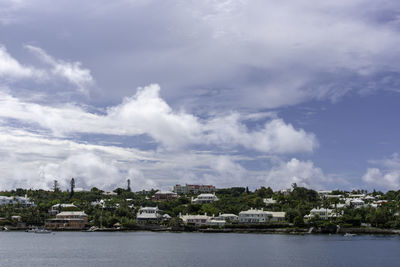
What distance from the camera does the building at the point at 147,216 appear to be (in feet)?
509

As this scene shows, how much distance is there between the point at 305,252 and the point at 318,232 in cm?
5140

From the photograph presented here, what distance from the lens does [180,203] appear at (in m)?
183

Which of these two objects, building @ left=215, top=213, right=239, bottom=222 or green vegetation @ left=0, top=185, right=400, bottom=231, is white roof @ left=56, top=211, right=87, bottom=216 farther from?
building @ left=215, top=213, right=239, bottom=222

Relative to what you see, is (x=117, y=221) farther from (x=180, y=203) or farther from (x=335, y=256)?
(x=335, y=256)

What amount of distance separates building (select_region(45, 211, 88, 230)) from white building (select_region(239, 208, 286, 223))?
5150 cm

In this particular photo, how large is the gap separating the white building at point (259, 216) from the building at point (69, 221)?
51503mm

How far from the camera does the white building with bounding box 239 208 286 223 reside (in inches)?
5753

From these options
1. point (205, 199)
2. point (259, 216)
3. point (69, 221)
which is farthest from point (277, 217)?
point (69, 221)

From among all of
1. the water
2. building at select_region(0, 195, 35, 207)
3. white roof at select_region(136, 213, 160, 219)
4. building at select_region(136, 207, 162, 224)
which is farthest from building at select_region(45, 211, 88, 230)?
the water

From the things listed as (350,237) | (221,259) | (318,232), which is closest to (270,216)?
(318,232)

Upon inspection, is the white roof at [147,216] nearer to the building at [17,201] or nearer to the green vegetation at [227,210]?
the green vegetation at [227,210]

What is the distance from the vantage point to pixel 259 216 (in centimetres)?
14738

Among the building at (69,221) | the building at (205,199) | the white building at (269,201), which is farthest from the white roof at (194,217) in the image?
the building at (205,199)

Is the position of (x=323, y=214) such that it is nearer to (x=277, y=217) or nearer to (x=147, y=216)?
(x=277, y=217)
